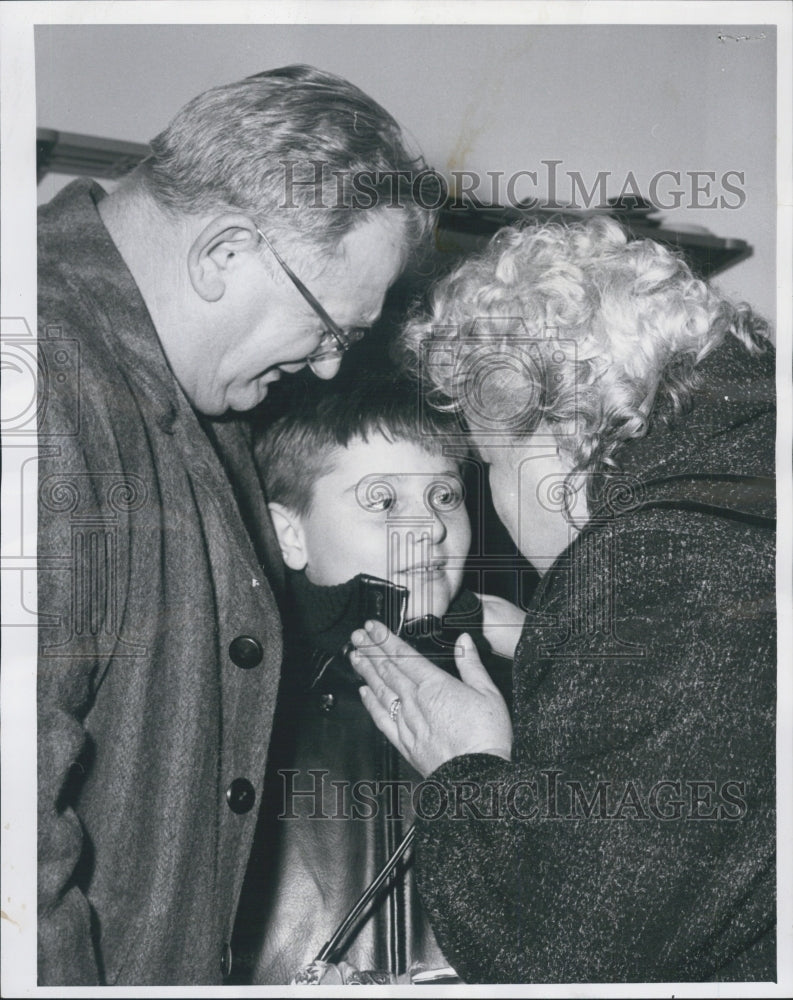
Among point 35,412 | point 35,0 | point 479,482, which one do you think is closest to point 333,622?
point 479,482

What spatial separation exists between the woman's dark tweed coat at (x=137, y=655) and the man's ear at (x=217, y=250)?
0.10m

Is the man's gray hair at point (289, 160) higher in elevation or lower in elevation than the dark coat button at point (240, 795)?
higher

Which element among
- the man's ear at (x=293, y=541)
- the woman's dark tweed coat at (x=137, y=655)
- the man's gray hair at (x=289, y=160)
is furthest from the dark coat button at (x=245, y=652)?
the man's gray hair at (x=289, y=160)

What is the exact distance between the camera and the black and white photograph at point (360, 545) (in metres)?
1.44

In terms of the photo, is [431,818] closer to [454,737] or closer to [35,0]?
[454,737]

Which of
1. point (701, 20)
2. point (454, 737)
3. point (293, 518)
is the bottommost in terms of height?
point (454, 737)

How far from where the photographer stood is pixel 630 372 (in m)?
1.49

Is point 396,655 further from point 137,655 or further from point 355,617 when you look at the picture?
point 137,655

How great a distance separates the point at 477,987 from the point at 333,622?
595mm

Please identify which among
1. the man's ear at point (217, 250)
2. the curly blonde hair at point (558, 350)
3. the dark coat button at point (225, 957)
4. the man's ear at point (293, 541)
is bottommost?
the dark coat button at point (225, 957)

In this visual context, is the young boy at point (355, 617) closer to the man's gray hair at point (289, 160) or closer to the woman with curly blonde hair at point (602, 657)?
the woman with curly blonde hair at point (602, 657)

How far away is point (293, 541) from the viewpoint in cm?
149

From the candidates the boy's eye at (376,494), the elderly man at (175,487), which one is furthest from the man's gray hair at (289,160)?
the boy's eye at (376,494)

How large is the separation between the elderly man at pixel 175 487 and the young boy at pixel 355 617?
0.05 meters
